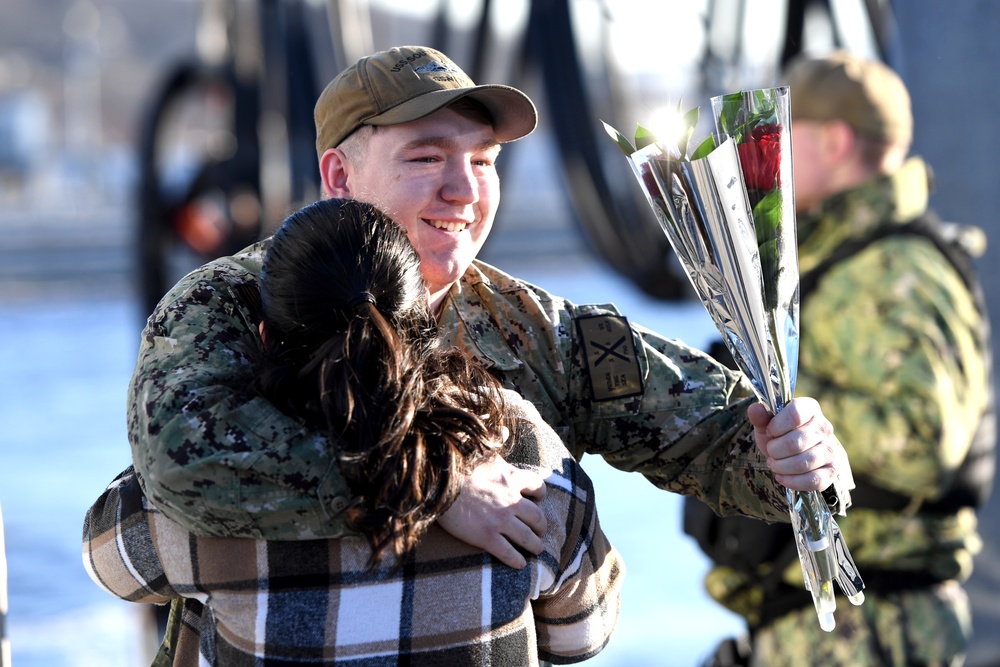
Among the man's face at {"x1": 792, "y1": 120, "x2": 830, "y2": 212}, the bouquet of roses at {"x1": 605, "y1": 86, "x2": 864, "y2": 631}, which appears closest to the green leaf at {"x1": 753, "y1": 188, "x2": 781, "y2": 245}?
the bouquet of roses at {"x1": 605, "y1": 86, "x2": 864, "y2": 631}

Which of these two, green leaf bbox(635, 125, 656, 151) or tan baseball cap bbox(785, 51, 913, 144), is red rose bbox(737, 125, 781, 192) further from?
tan baseball cap bbox(785, 51, 913, 144)

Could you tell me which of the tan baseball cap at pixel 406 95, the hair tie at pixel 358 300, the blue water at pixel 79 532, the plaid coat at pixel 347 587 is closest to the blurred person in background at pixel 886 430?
the tan baseball cap at pixel 406 95

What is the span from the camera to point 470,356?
1.80 m

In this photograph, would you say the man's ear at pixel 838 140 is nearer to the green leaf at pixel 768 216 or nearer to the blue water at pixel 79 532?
the green leaf at pixel 768 216

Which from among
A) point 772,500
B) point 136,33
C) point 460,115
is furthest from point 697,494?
point 136,33

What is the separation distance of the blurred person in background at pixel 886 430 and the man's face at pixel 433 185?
49.3 inches

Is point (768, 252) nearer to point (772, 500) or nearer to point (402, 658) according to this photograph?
point (772, 500)

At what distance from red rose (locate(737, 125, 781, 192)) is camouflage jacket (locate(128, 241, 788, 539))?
1.24 feet

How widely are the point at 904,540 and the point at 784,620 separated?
1.13ft

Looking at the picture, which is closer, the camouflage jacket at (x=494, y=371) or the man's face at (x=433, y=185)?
the camouflage jacket at (x=494, y=371)

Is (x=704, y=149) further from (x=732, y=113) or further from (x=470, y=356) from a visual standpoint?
(x=470, y=356)

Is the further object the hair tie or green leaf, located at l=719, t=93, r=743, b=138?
green leaf, located at l=719, t=93, r=743, b=138

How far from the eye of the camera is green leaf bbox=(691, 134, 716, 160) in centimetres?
153

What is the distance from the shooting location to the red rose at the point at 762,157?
1.57 metres
